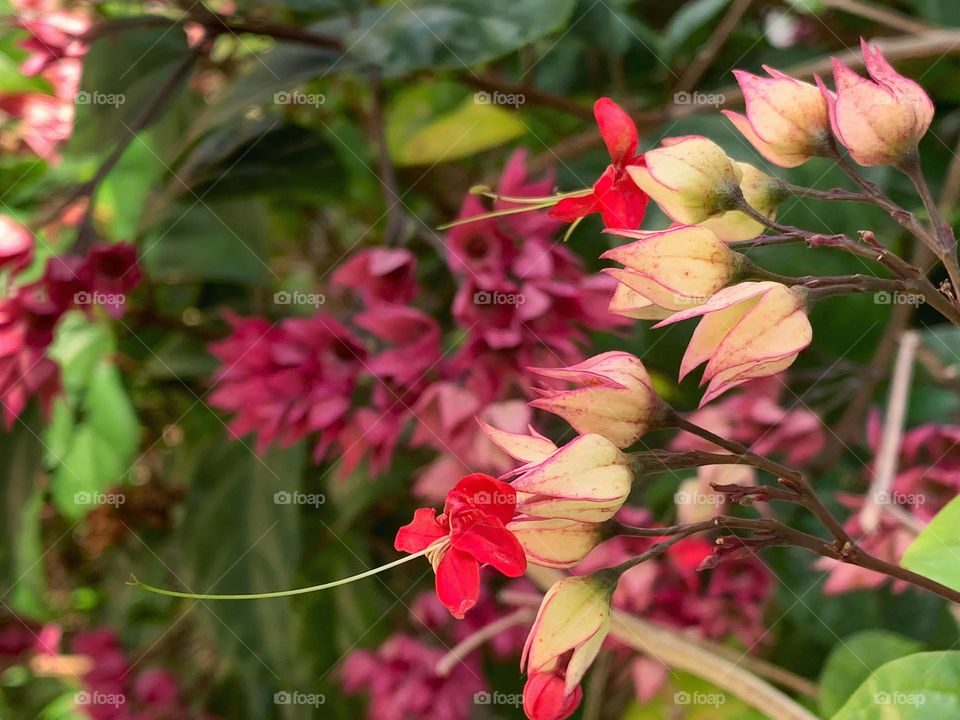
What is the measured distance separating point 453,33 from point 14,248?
0.28m

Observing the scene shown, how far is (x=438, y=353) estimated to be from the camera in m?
0.44

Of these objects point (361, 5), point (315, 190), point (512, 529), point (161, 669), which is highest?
point (361, 5)

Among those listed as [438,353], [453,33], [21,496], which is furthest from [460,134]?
[21,496]

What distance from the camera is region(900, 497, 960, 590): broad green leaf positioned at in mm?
252

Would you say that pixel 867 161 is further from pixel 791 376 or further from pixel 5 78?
pixel 5 78

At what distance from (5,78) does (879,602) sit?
2.65 ft

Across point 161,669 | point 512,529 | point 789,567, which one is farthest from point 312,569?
point 512,529

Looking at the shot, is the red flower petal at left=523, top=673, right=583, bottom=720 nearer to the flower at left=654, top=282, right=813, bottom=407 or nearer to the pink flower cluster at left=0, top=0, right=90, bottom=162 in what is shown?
the flower at left=654, top=282, right=813, bottom=407

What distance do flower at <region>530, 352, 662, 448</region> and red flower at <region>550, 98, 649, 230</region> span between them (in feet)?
0.15

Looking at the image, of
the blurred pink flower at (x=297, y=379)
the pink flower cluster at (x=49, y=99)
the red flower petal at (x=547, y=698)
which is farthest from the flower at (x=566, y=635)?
the pink flower cluster at (x=49, y=99)

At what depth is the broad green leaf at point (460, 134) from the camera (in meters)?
0.67

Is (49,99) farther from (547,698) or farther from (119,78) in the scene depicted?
(547,698)

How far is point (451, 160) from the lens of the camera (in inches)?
28.5

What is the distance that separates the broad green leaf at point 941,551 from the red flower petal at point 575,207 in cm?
14
